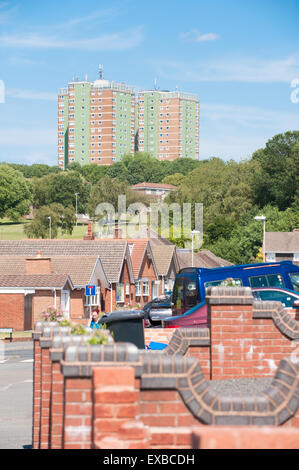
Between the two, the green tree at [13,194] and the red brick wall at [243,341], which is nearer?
the red brick wall at [243,341]

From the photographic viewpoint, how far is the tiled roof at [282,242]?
10994cm

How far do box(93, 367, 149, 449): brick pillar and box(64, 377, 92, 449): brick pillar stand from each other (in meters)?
0.27

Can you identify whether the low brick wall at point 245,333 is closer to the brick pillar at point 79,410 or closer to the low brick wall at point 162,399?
the low brick wall at point 162,399

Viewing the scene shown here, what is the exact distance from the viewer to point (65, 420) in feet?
18.4

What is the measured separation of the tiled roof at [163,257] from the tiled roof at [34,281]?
24685 mm

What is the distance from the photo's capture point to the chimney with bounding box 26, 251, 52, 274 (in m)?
50.3

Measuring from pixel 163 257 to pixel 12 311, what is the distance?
29.0 metres

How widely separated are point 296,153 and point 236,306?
10941cm

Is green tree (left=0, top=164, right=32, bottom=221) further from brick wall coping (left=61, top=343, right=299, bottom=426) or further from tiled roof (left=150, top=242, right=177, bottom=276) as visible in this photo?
brick wall coping (left=61, top=343, right=299, bottom=426)

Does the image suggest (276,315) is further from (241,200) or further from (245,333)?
(241,200)

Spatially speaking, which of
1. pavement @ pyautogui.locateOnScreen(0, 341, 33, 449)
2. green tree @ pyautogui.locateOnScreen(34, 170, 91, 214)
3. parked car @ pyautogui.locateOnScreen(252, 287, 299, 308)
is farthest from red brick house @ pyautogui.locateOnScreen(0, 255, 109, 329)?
green tree @ pyautogui.locateOnScreen(34, 170, 91, 214)

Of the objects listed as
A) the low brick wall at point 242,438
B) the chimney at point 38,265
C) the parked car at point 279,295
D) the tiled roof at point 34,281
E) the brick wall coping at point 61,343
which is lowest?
the tiled roof at point 34,281

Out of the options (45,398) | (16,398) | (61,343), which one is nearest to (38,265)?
(16,398)

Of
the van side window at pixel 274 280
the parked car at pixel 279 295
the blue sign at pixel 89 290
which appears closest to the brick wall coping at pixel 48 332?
the parked car at pixel 279 295
